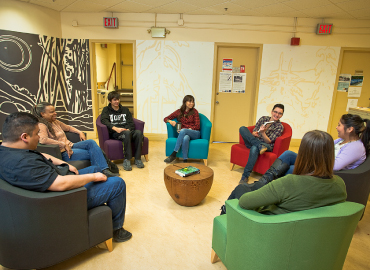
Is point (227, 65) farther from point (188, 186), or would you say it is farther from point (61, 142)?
point (61, 142)

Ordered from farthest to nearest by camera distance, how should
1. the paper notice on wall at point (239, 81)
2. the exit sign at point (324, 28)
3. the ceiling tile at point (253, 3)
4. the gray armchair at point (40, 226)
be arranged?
1. the paper notice on wall at point (239, 81)
2. the exit sign at point (324, 28)
3. the ceiling tile at point (253, 3)
4. the gray armchair at point (40, 226)

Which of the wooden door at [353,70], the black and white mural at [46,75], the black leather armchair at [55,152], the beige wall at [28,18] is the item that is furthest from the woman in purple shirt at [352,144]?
the beige wall at [28,18]

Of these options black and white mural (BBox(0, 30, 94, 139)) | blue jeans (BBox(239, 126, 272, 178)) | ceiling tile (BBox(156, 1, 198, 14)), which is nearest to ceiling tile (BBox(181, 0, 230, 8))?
ceiling tile (BBox(156, 1, 198, 14))

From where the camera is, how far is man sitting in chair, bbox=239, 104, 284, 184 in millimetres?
3412

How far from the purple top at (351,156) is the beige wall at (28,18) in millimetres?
4974

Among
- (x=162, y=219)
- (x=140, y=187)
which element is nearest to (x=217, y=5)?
(x=140, y=187)

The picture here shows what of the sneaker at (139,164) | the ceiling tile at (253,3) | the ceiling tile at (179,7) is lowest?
the sneaker at (139,164)

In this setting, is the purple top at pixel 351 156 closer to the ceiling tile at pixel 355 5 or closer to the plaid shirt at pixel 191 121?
the plaid shirt at pixel 191 121

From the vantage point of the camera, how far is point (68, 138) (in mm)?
3354

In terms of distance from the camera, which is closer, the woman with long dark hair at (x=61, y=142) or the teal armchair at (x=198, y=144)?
the woman with long dark hair at (x=61, y=142)

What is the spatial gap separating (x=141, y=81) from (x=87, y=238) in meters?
3.86

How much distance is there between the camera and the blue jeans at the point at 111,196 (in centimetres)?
193

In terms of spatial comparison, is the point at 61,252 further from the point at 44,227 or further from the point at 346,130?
Result: the point at 346,130

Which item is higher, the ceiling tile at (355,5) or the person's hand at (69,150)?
the ceiling tile at (355,5)
